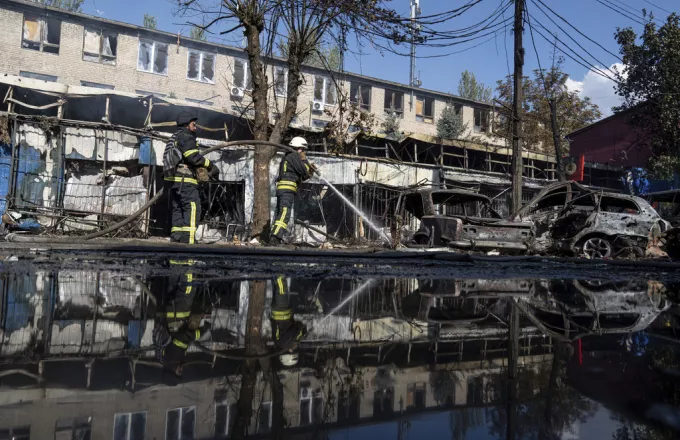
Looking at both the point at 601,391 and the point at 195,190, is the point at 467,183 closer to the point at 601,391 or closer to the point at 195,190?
the point at 195,190

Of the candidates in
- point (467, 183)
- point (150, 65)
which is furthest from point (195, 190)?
point (150, 65)

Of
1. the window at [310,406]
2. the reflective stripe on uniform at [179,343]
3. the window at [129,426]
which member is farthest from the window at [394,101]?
the window at [129,426]

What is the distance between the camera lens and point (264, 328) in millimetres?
2389

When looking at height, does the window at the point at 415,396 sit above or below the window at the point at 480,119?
below

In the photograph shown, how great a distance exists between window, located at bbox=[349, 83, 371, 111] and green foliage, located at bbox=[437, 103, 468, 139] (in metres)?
4.25

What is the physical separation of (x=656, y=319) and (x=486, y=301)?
1053mm

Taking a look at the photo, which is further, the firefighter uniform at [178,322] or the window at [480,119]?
the window at [480,119]

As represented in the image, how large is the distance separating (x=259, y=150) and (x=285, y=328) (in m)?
8.76

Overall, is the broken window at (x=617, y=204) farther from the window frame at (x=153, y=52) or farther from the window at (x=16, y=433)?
the window frame at (x=153, y=52)

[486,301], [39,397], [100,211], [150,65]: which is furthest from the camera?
[150,65]

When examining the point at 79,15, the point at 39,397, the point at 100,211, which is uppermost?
the point at 79,15

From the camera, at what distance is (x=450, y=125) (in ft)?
88.2

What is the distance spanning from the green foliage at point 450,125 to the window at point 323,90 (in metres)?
6.41

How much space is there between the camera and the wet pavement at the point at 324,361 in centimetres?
134
